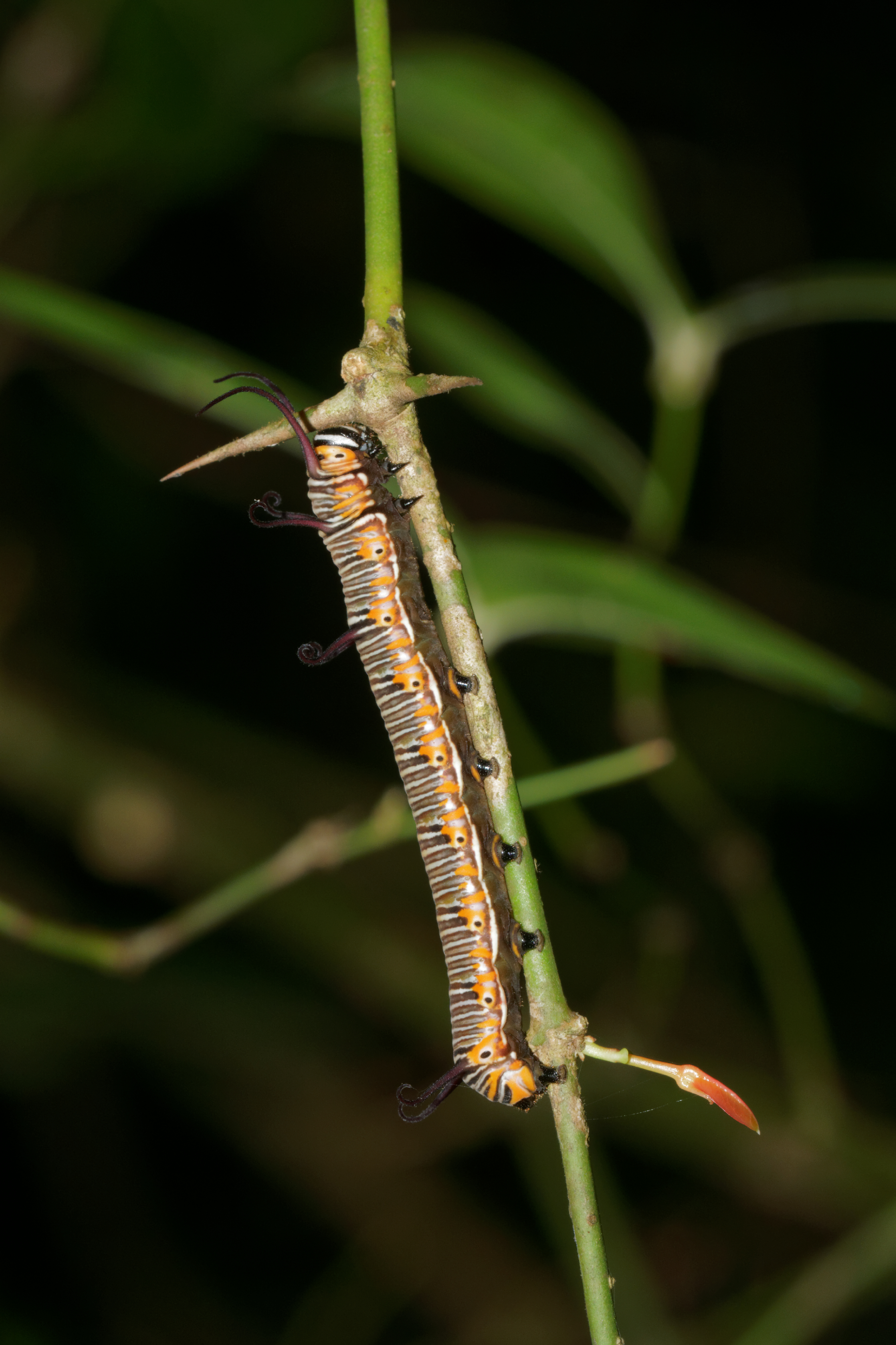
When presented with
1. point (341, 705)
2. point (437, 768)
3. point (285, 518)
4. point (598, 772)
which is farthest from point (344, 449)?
point (341, 705)

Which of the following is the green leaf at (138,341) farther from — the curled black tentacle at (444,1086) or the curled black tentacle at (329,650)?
the curled black tentacle at (444,1086)

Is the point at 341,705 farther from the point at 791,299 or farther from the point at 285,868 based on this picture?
the point at 285,868

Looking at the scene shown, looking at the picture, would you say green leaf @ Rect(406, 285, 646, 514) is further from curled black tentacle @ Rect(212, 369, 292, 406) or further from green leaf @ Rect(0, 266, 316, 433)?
curled black tentacle @ Rect(212, 369, 292, 406)

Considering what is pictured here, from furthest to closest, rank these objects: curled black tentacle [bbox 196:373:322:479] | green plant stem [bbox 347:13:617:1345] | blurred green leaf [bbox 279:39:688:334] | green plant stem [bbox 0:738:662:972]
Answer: blurred green leaf [bbox 279:39:688:334], green plant stem [bbox 0:738:662:972], curled black tentacle [bbox 196:373:322:479], green plant stem [bbox 347:13:617:1345]

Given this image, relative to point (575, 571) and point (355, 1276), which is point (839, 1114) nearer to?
point (355, 1276)

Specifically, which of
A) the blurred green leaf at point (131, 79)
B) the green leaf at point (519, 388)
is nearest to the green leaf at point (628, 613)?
the green leaf at point (519, 388)

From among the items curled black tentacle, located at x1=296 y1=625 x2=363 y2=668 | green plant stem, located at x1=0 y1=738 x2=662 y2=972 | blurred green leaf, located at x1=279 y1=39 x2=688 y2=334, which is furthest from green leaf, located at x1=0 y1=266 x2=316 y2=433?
blurred green leaf, located at x1=279 y1=39 x2=688 y2=334
